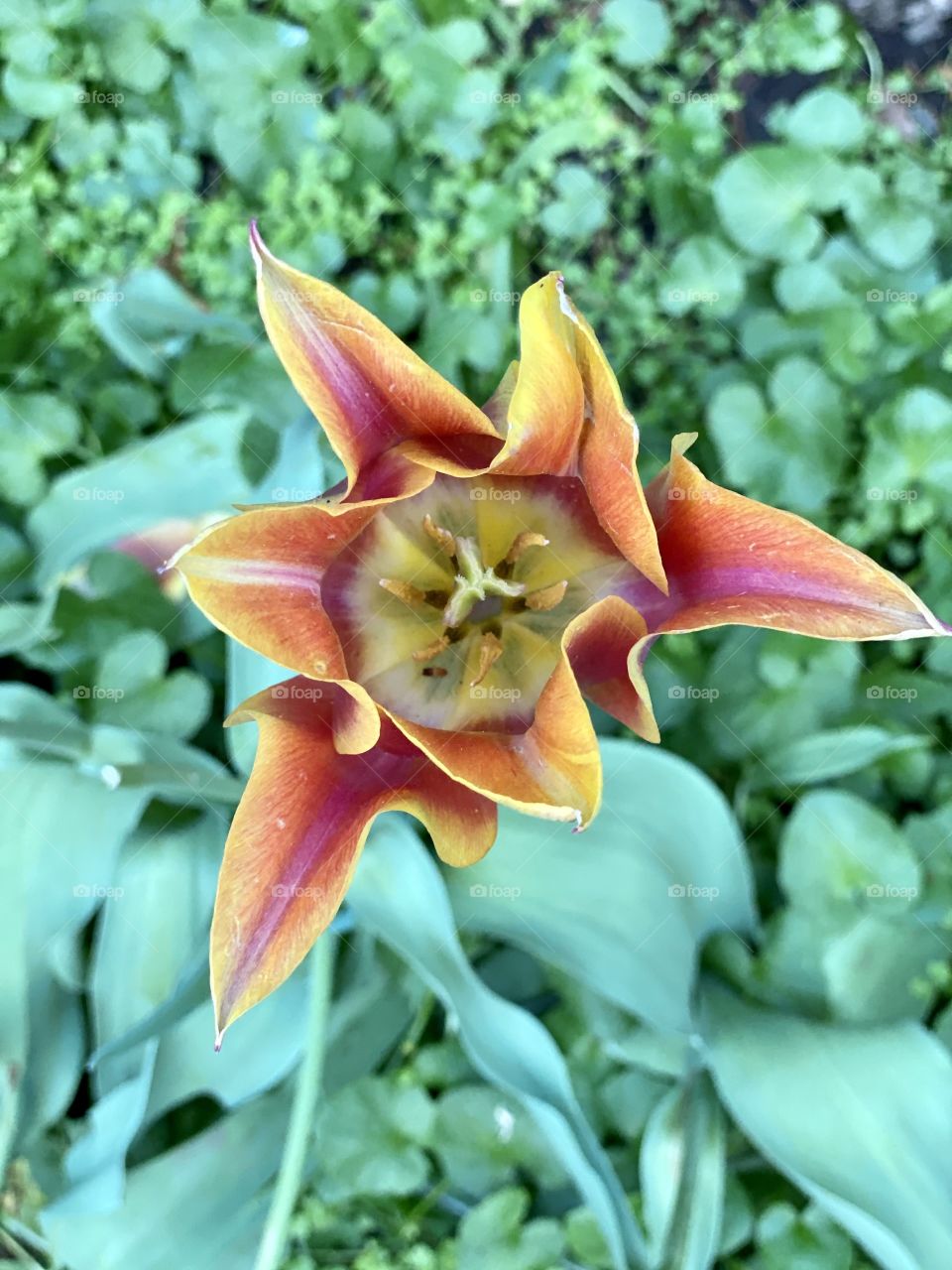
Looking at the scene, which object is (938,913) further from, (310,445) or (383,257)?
(383,257)

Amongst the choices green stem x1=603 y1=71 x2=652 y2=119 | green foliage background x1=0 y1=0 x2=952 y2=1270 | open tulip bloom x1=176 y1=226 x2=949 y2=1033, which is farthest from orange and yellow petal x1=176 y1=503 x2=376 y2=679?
green stem x1=603 y1=71 x2=652 y2=119

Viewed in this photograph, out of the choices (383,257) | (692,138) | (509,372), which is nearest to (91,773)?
(509,372)

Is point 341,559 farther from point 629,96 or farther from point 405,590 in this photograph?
point 629,96

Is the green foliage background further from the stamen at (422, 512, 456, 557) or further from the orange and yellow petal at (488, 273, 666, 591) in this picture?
the orange and yellow petal at (488, 273, 666, 591)

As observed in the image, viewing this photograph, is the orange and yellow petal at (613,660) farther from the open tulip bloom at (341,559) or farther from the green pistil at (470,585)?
the green pistil at (470,585)

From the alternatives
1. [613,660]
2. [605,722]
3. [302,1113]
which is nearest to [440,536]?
[613,660]

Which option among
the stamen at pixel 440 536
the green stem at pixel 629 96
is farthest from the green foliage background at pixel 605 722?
the stamen at pixel 440 536
